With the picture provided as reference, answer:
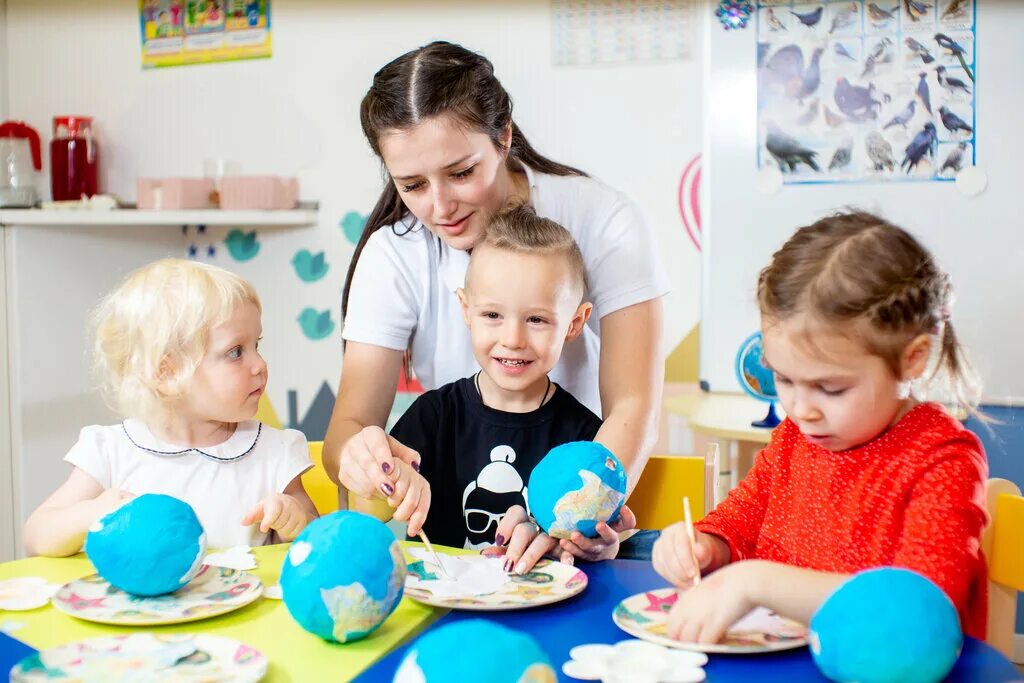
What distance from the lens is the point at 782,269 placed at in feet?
3.48

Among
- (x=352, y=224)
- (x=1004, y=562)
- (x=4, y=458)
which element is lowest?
(x=4, y=458)

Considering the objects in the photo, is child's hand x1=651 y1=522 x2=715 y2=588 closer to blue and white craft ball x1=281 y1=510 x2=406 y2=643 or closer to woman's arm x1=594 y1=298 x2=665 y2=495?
blue and white craft ball x1=281 y1=510 x2=406 y2=643

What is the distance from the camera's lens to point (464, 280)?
1676mm

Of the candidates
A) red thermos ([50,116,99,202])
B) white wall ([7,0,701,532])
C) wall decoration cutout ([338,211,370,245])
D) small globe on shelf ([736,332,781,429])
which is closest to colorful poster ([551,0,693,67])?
white wall ([7,0,701,532])

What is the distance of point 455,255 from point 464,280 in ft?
0.16

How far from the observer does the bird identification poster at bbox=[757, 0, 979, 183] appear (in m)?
2.69

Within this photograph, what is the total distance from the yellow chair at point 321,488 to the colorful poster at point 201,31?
2.08m

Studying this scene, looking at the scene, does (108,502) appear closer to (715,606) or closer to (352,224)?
(715,606)

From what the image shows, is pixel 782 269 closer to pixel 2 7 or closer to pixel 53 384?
pixel 53 384

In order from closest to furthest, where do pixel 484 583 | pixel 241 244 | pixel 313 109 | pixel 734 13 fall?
1. pixel 484 583
2. pixel 734 13
3. pixel 313 109
4. pixel 241 244

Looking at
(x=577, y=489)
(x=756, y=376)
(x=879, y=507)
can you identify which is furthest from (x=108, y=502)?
(x=756, y=376)

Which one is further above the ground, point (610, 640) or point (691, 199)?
point (691, 199)

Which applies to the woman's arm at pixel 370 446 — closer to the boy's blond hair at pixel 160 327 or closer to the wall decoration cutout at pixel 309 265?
the boy's blond hair at pixel 160 327

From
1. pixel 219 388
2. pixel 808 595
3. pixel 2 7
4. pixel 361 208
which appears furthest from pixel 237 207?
pixel 808 595
